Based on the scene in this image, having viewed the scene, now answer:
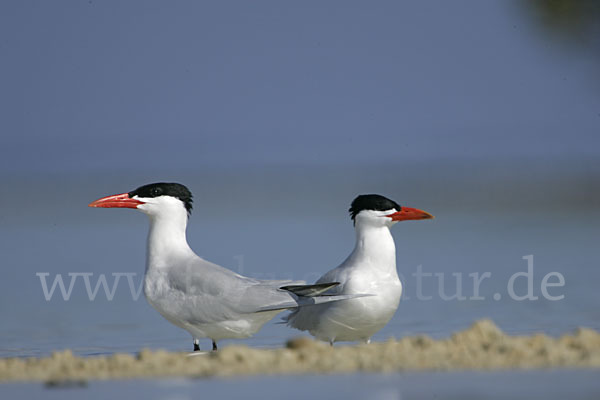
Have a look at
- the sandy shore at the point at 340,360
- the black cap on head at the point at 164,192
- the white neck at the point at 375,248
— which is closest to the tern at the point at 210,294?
the black cap on head at the point at 164,192

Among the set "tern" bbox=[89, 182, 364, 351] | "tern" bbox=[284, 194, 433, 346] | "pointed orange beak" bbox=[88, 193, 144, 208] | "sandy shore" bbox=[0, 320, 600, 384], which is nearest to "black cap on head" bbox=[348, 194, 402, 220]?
"tern" bbox=[284, 194, 433, 346]

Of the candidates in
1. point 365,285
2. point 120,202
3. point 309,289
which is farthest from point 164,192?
point 365,285

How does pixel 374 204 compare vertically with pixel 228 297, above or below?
above

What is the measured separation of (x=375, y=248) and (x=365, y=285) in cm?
33

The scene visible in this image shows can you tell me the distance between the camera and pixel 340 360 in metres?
6.68

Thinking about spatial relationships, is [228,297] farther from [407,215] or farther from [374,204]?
[407,215]

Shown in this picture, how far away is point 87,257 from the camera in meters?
13.8

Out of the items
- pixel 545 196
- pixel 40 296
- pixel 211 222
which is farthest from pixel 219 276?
pixel 545 196

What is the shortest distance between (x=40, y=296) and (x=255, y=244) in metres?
3.65

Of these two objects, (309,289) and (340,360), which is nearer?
(340,360)

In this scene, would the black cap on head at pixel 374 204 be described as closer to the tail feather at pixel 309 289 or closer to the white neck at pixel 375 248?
the white neck at pixel 375 248

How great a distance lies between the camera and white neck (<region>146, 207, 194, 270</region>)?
8.16 meters

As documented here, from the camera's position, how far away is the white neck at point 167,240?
26.8 feet

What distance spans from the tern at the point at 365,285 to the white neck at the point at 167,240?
92 centimetres
